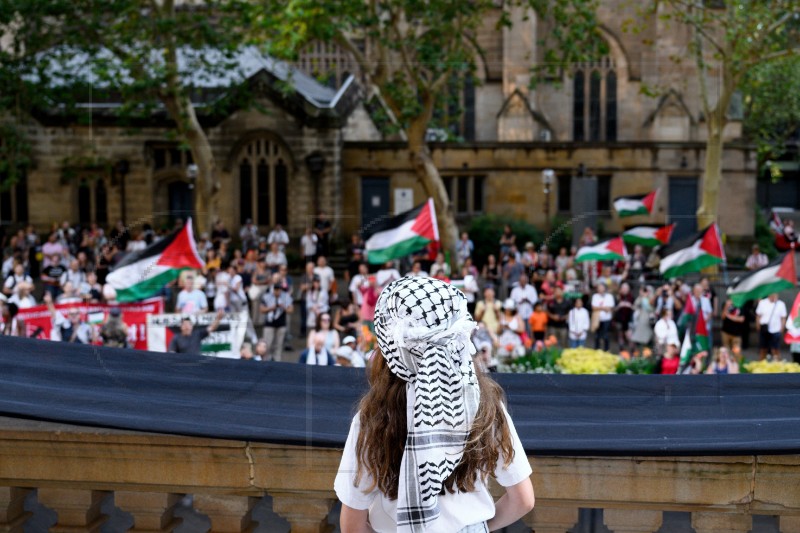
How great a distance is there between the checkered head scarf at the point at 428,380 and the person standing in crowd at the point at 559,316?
1779 centimetres

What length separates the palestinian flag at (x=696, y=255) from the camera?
2133cm

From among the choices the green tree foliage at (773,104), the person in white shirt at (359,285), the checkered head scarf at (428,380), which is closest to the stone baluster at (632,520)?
the checkered head scarf at (428,380)

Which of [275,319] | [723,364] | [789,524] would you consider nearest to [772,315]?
[723,364]

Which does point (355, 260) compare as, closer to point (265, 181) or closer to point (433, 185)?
point (433, 185)

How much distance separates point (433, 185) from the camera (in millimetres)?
31156

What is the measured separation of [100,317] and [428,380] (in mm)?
15492

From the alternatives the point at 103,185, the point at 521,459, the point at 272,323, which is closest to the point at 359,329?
the point at 272,323

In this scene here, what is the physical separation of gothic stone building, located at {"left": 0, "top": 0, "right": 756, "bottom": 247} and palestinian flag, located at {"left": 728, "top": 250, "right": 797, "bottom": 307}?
13793mm

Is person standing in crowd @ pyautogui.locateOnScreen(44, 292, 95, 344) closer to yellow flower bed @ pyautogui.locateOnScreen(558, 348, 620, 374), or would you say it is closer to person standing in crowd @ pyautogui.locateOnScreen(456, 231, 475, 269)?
yellow flower bed @ pyautogui.locateOnScreen(558, 348, 620, 374)

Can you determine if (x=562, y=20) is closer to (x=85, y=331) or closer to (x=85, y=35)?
(x=85, y=35)

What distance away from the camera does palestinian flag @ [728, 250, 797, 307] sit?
58.1 ft

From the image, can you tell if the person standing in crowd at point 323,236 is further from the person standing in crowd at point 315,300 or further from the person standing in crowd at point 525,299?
the person standing in crowd at point 525,299

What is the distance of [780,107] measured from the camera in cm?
5053

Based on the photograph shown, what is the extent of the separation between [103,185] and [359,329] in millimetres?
21335
